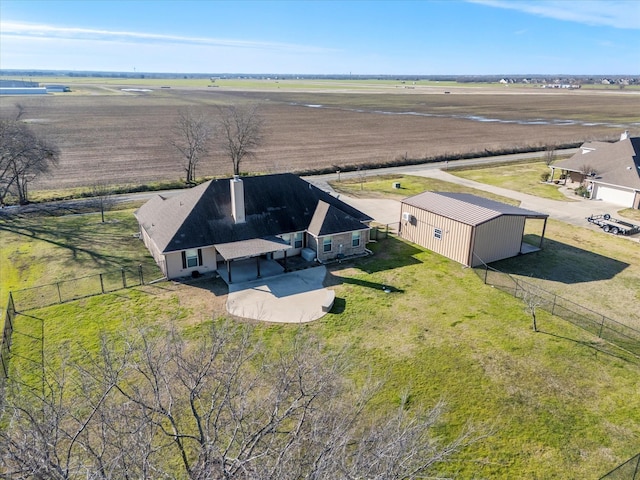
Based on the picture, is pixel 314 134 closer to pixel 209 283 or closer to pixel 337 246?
pixel 337 246

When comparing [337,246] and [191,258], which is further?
Result: [337,246]

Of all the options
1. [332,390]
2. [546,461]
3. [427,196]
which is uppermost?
[427,196]

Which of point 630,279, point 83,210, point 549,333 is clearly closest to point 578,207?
point 630,279

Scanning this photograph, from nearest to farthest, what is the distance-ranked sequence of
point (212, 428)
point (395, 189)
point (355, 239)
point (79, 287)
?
point (212, 428)
point (79, 287)
point (355, 239)
point (395, 189)

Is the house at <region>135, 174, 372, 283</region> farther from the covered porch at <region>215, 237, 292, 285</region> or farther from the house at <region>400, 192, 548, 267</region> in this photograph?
the house at <region>400, 192, 548, 267</region>

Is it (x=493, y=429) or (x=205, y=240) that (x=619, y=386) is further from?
(x=205, y=240)

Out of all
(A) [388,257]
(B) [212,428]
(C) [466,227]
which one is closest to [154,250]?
(A) [388,257]

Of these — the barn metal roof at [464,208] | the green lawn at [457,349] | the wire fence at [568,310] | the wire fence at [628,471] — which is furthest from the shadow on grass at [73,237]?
the wire fence at [628,471]

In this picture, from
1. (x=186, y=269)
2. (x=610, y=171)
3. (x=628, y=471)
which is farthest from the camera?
(x=610, y=171)
